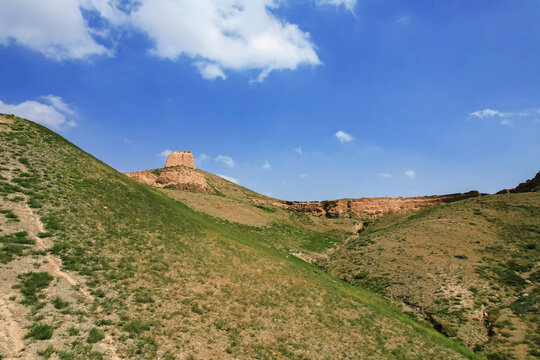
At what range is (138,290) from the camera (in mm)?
17812

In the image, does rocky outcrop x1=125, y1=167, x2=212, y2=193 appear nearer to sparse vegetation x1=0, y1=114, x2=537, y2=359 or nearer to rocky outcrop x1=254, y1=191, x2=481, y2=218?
sparse vegetation x1=0, y1=114, x2=537, y2=359

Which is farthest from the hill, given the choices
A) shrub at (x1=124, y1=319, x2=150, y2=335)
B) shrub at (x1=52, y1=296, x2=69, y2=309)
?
shrub at (x1=52, y1=296, x2=69, y2=309)

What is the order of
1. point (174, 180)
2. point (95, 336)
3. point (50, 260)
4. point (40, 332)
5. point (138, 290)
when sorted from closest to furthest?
point (40, 332) < point (95, 336) < point (50, 260) < point (138, 290) < point (174, 180)

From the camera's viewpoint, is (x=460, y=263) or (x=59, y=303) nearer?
(x=59, y=303)

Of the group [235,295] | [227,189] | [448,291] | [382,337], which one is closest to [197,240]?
[235,295]

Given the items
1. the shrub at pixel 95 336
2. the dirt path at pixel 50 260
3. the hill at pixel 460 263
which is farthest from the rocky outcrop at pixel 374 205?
the shrub at pixel 95 336

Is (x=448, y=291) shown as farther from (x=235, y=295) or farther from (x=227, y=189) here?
(x=227, y=189)

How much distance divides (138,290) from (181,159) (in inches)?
4387

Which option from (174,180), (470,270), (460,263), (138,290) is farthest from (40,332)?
(174,180)

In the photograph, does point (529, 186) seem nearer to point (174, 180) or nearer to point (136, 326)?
point (136, 326)

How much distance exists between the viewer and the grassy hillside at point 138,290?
13219 millimetres

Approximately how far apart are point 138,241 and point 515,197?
7537 centimetres

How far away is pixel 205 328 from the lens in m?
16.8

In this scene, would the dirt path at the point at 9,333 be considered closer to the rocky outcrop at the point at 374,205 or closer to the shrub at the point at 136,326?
the shrub at the point at 136,326
